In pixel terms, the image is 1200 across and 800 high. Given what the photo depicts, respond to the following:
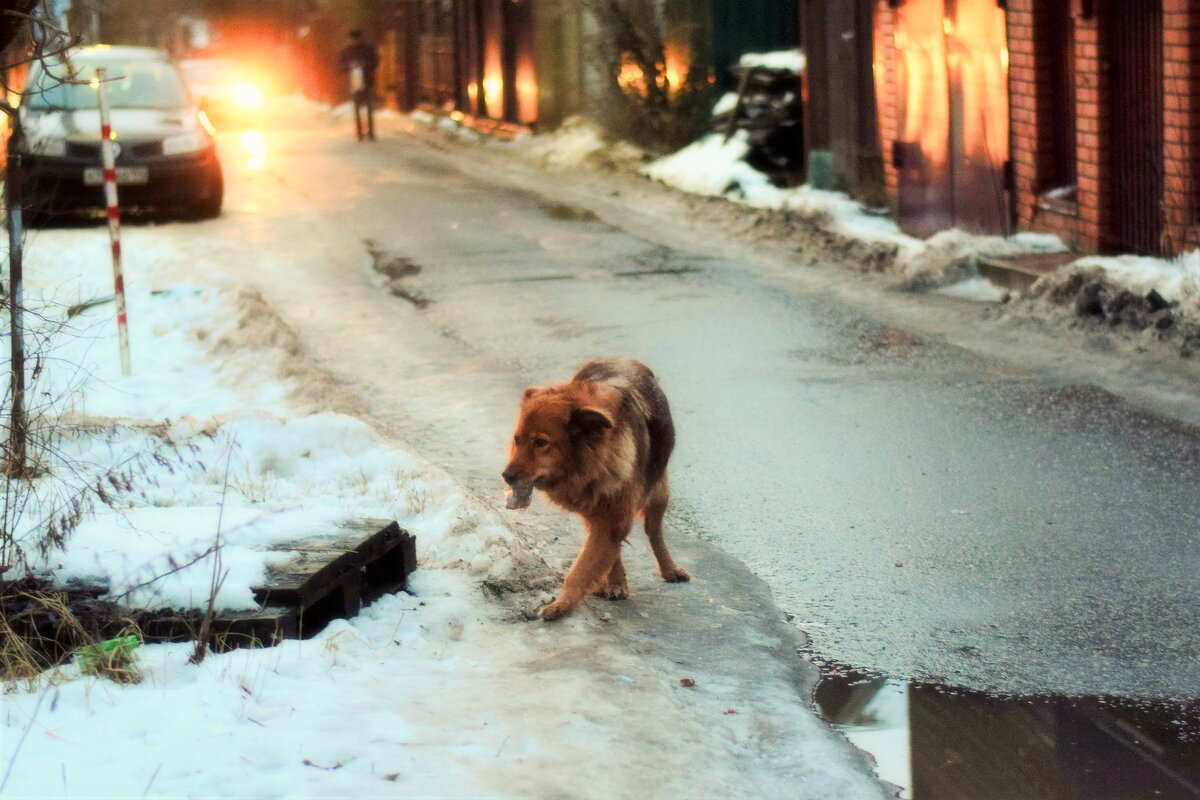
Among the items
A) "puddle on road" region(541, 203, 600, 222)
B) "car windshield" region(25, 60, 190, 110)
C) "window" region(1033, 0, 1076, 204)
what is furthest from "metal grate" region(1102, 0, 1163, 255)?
"car windshield" region(25, 60, 190, 110)

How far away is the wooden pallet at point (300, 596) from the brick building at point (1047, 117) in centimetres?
741

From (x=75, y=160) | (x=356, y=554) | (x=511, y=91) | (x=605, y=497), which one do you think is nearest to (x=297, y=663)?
(x=356, y=554)

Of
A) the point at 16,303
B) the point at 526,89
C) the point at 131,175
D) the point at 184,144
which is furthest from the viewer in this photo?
the point at 526,89

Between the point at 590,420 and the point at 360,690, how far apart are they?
1209 mm

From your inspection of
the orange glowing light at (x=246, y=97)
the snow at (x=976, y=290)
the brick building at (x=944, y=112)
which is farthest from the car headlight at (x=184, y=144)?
the orange glowing light at (x=246, y=97)

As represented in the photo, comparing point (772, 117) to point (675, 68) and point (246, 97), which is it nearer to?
point (675, 68)

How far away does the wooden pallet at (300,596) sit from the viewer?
4711 millimetres

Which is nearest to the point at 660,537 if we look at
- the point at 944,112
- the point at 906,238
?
the point at 906,238

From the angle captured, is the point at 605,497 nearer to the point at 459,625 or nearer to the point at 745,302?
the point at 459,625

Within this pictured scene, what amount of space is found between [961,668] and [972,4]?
10.4 meters

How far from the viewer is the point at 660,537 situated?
589 centimetres

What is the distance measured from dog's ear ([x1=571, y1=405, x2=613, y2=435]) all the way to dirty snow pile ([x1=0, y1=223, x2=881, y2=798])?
26.3 inches

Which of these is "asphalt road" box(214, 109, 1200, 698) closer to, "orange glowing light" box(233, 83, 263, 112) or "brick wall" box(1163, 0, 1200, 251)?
"brick wall" box(1163, 0, 1200, 251)

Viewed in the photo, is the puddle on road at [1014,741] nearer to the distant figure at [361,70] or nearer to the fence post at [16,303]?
the fence post at [16,303]
